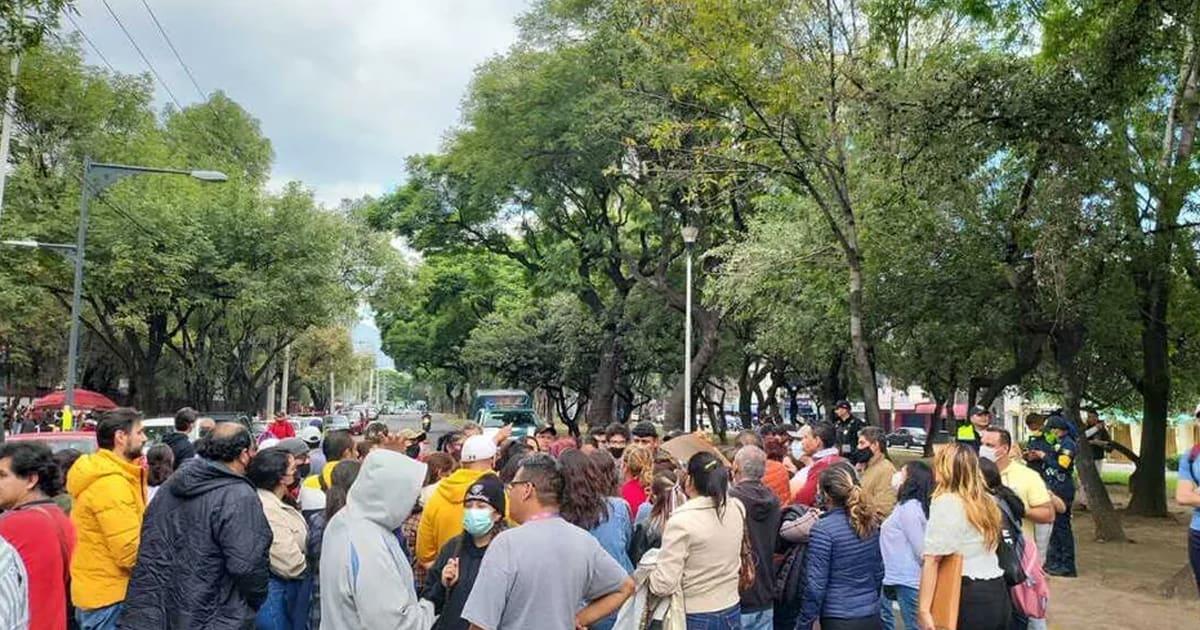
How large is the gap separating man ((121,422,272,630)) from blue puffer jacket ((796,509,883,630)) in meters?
2.80

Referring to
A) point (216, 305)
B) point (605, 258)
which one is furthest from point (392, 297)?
point (605, 258)

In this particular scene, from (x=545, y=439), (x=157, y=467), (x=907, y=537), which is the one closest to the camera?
(x=907, y=537)

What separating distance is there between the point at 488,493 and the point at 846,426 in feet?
27.7

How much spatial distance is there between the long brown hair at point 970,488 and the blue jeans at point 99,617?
4.19m

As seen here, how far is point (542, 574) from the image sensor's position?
3254mm

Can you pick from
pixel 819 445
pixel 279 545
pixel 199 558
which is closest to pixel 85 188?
pixel 279 545

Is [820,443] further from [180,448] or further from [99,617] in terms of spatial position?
[99,617]

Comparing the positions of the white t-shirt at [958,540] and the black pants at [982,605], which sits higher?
the white t-shirt at [958,540]

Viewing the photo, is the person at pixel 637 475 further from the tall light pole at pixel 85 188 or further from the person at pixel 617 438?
the tall light pole at pixel 85 188

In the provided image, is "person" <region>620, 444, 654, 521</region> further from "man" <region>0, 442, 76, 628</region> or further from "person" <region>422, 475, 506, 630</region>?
"man" <region>0, 442, 76, 628</region>

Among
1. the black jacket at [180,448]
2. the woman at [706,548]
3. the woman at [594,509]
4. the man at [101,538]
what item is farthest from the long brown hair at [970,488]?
the black jacket at [180,448]

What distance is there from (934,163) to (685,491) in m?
8.13

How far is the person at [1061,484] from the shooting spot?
9695 millimetres

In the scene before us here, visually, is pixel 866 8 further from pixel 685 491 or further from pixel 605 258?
pixel 605 258
